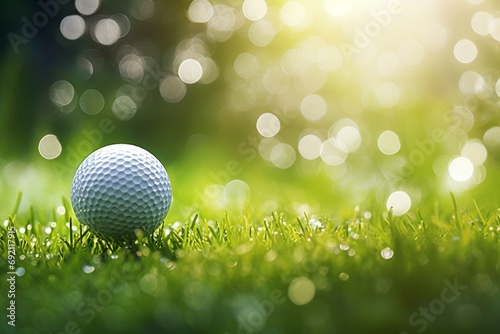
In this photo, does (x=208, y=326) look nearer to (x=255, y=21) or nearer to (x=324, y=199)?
(x=324, y=199)

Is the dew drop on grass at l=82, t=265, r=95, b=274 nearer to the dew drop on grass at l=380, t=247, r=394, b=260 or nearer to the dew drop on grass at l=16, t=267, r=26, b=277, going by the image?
the dew drop on grass at l=16, t=267, r=26, b=277

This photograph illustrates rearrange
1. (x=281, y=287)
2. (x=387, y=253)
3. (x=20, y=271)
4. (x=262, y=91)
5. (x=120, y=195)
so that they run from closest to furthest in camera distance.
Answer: (x=281, y=287) → (x=387, y=253) → (x=20, y=271) → (x=120, y=195) → (x=262, y=91)

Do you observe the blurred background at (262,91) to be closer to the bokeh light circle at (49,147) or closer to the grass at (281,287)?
the bokeh light circle at (49,147)

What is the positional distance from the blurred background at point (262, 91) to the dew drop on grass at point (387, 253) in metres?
2.39

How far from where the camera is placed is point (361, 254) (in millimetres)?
2115

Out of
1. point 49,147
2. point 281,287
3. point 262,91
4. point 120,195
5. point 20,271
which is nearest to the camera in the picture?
point 281,287

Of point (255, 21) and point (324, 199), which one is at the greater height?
point (255, 21)

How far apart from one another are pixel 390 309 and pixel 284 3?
5421 millimetres

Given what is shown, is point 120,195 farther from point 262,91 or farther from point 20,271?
point 262,91

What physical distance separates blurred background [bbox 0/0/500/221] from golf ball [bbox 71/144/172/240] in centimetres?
181

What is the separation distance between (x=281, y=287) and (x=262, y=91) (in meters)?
5.23

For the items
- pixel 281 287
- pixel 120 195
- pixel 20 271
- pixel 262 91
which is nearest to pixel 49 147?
pixel 262 91

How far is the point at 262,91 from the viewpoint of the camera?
700 cm

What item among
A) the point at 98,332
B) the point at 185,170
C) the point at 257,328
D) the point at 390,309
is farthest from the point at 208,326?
the point at 185,170
